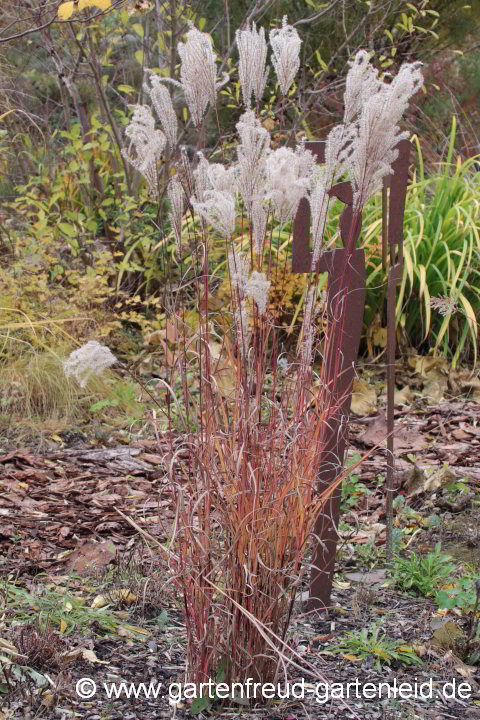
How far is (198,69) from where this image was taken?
167 cm

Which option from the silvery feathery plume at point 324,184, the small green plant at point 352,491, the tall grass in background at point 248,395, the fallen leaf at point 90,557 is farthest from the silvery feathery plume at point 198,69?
the small green plant at point 352,491

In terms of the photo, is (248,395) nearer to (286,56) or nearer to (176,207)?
(176,207)

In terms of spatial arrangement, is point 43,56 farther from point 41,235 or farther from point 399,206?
point 399,206

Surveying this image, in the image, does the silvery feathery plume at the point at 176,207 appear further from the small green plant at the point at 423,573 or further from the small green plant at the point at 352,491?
the small green plant at the point at 352,491

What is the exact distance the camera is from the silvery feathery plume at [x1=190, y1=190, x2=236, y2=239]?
1.61 m

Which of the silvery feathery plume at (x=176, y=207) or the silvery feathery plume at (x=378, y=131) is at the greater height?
the silvery feathery plume at (x=378, y=131)

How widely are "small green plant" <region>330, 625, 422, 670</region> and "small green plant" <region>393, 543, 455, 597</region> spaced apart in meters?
0.37

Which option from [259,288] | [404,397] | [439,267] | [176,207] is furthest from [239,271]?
[439,267]

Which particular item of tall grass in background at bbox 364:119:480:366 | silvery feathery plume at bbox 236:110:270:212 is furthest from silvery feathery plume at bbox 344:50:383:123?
tall grass in background at bbox 364:119:480:366

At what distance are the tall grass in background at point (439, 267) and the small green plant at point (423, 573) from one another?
8.32ft

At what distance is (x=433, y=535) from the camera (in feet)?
9.91

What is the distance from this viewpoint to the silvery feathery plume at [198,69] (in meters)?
1.66

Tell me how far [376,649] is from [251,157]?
4.10 ft

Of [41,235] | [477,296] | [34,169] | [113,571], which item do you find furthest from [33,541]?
[34,169]
